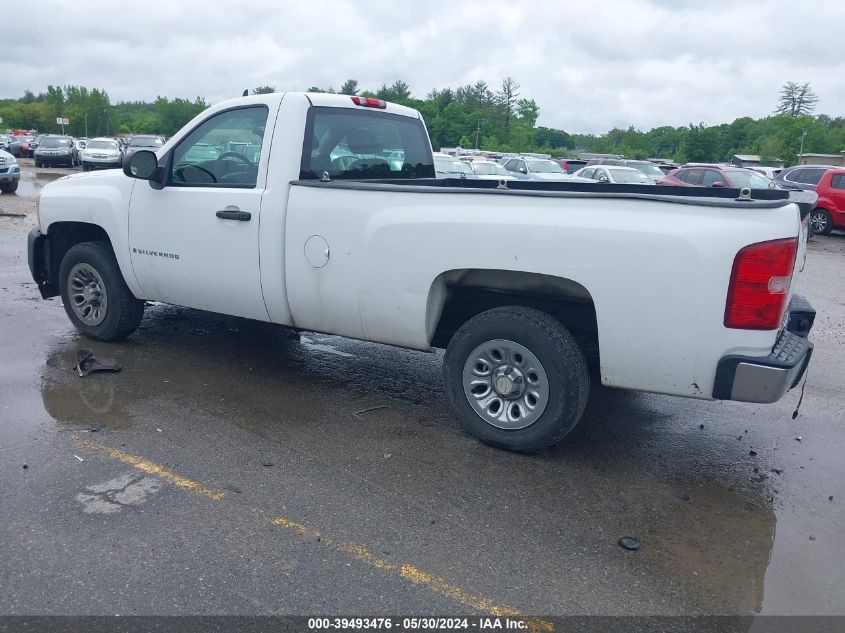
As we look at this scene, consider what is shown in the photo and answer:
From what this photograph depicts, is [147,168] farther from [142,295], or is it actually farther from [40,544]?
[40,544]

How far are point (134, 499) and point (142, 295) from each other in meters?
2.54

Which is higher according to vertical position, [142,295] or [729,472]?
[142,295]

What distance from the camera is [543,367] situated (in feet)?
13.5

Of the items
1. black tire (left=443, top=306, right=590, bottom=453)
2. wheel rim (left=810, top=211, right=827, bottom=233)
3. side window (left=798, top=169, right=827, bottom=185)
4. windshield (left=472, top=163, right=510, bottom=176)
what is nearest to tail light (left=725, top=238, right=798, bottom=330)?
black tire (left=443, top=306, right=590, bottom=453)

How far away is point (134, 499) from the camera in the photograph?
3672mm

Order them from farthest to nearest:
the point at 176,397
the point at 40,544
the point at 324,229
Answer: the point at 176,397
the point at 324,229
the point at 40,544

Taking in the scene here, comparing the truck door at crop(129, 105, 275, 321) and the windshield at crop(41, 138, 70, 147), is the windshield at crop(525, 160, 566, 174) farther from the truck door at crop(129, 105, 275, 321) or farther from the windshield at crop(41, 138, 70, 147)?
the windshield at crop(41, 138, 70, 147)

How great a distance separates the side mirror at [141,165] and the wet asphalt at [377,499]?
1.52m

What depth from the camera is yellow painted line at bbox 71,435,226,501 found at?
378 centimetres

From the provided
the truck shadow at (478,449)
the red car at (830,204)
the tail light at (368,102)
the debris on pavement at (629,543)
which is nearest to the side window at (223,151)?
the tail light at (368,102)

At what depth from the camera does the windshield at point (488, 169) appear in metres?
22.7

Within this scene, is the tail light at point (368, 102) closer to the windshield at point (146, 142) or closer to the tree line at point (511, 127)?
the windshield at point (146, 142)

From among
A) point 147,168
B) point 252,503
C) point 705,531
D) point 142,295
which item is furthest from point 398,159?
point 705,531

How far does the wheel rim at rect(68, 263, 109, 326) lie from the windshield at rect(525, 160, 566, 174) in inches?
840
